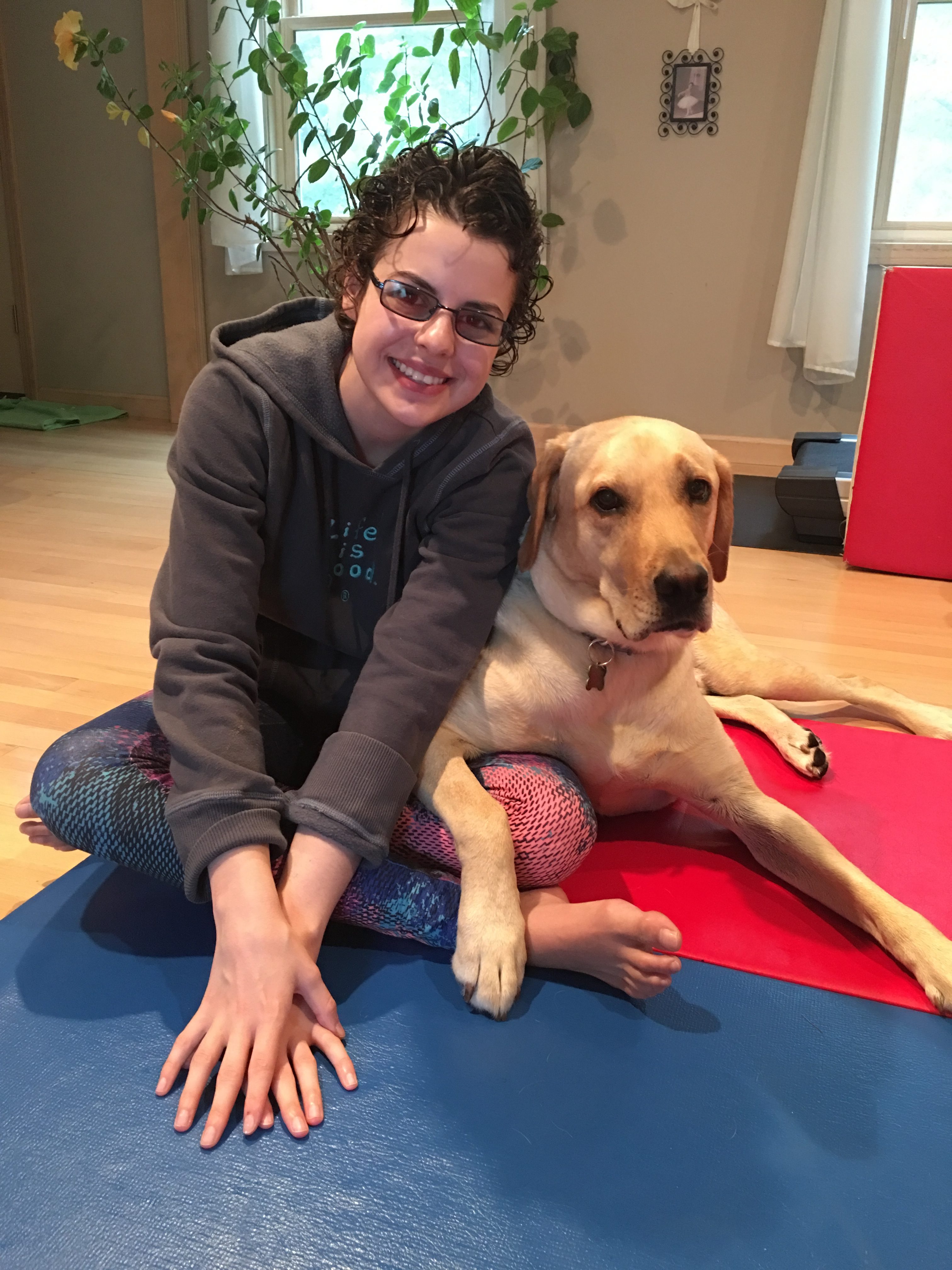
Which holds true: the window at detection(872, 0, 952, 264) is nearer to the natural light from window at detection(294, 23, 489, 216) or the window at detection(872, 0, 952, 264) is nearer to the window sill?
the window sill

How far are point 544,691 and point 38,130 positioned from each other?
5.78m

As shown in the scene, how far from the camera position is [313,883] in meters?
1.13

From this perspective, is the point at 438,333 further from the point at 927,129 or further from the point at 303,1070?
Result: the point at 927,129

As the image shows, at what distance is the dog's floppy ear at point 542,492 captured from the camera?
1.38 metres

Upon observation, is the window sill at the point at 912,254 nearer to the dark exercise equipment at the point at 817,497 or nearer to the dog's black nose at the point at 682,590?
the dark exercise equipment at the point at 817,497

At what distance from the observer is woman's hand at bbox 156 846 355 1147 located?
3.22ft

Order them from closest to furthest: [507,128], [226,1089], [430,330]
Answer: [226,1089]
[430,330]
[507,128]

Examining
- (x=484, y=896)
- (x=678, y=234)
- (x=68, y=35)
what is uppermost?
(x=68, y=35)

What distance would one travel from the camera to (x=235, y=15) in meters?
4.70

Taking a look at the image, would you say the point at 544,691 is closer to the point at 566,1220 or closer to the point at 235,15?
the point at 566,1220

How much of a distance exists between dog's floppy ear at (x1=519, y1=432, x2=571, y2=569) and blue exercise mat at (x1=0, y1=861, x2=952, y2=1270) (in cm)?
→ 58

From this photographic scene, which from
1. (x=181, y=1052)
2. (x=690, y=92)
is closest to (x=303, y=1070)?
(x=181, y=1052)

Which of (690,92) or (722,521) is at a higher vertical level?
(690,92)

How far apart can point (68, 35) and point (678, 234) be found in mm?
2832
